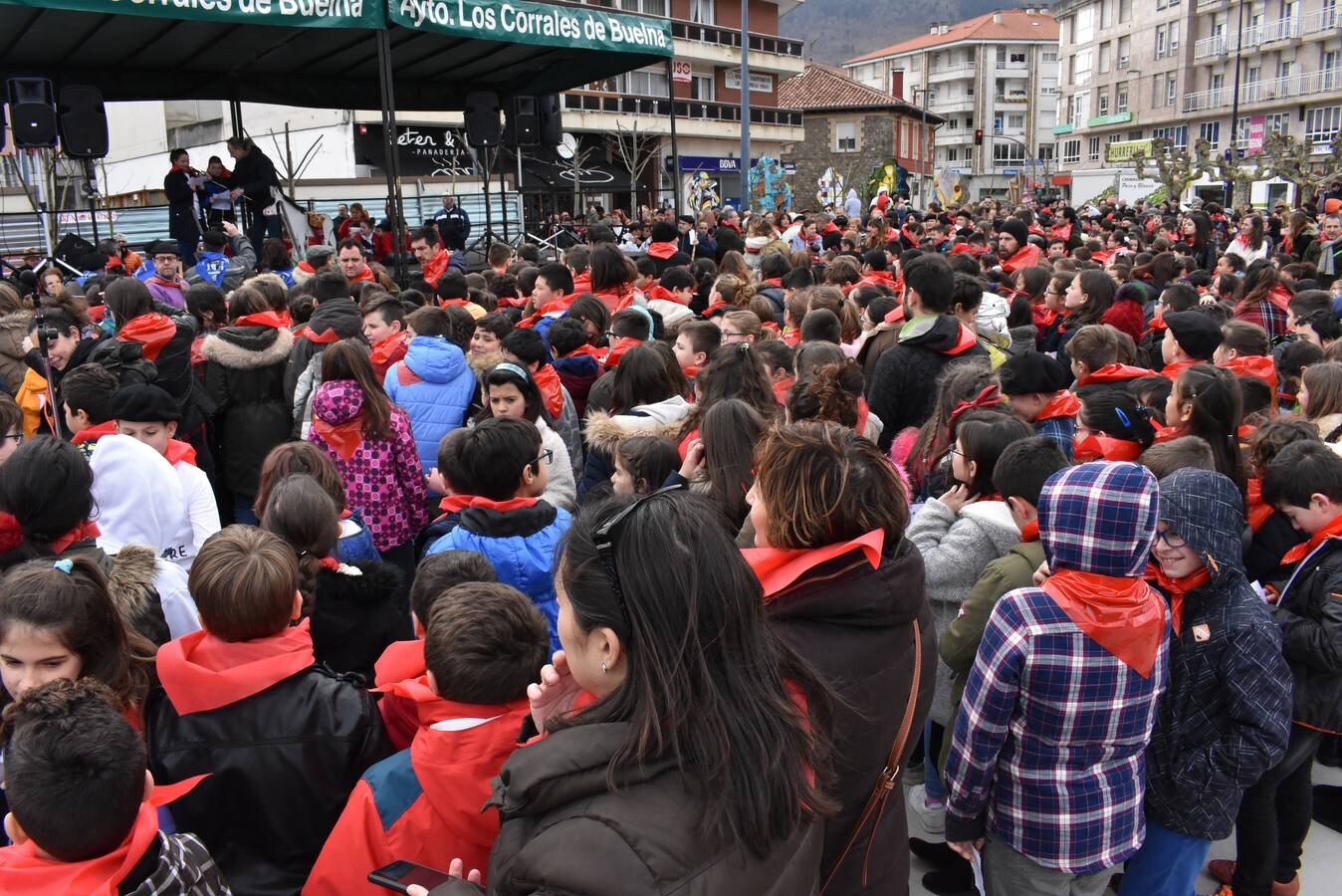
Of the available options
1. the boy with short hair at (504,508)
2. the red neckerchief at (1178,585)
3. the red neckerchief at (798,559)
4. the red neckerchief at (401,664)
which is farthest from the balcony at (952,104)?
the red neckerchief at (798,559)

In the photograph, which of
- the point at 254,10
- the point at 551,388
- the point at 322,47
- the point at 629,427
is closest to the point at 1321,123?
the point at 322,47

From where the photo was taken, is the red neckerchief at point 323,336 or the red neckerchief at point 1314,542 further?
the red neckerchief at point 323,336

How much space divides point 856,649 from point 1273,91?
67068mm

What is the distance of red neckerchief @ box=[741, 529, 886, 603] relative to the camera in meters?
1.92

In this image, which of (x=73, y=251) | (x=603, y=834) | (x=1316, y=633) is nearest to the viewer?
→ (x=603, y=834)

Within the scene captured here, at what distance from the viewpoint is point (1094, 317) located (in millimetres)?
7027

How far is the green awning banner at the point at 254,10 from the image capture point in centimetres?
746

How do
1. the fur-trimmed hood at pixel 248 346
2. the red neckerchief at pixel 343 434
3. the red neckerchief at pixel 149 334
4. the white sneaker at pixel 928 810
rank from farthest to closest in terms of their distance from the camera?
the fur-trimmed hood at pixel 248 346 → the red neckerchief at pixel 149 334 → the red neckerchief at pixel 343 434 → the white sneaker at pixel 928 810

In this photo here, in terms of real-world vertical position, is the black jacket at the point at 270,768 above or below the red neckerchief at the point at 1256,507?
below

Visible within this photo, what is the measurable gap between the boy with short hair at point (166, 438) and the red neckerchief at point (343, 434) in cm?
64

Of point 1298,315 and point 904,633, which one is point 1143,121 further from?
point 904,633

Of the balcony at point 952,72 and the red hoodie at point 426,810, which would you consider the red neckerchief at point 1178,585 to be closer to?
the red hoodie at point 426,810

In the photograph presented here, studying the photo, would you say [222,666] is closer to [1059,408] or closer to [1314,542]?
[1314,542]

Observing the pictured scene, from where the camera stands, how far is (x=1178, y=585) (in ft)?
8.96
